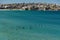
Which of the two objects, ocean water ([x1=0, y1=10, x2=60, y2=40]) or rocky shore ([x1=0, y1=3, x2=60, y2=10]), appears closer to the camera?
ocean water ([x1=0, y1=10, x2=60, y2=40])

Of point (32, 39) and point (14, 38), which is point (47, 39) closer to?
point (32, 39)

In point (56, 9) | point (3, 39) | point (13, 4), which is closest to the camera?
point (3, 39)

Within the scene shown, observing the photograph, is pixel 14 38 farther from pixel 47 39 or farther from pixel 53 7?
pixel 53 7

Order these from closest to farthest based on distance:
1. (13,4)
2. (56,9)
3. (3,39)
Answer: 1. (3,39)
2. (56,9)
3. (13,4)

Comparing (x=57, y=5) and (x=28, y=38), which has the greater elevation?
(x=28, y=38)

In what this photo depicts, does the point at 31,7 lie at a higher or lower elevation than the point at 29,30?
lower

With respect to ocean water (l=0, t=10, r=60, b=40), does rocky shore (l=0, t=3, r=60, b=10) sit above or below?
below

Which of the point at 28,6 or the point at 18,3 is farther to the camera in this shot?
the point at 18,3

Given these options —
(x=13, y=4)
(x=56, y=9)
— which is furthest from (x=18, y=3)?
(x=56, y=9)

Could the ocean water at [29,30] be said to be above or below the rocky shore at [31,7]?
above

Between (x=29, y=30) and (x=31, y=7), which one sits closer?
(x=29, y=30)

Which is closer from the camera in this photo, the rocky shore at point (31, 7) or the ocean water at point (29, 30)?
the ocean water at point (29, 30)
